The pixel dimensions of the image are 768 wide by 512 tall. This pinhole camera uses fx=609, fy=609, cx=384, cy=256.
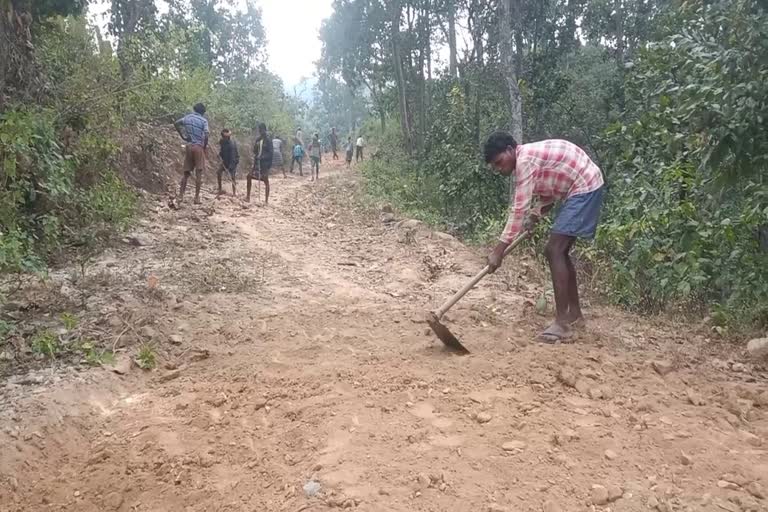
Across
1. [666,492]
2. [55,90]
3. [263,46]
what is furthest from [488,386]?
[263,46]

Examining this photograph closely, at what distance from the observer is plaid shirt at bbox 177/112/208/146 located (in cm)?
824

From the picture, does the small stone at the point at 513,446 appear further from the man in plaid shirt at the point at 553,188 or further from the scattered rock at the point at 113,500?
the scattered rock at the point at 113,500

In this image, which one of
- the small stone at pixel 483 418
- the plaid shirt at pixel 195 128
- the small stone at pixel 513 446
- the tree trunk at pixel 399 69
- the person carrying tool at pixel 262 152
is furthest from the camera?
the tree trunk at pixel 399 69

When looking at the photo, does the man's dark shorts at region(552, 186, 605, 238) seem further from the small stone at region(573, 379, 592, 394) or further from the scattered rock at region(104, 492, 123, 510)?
the scattered rock at region(104, 492, 123, 510)

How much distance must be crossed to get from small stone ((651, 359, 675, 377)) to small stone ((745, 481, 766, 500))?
1.08m

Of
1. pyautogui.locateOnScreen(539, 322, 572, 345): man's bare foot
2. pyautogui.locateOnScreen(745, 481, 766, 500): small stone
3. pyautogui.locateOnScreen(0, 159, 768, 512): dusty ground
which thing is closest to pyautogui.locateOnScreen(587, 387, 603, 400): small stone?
pyautogui.locateOnScreen(0, 159, 768, 512): dusty ground

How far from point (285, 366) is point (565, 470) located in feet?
5.88

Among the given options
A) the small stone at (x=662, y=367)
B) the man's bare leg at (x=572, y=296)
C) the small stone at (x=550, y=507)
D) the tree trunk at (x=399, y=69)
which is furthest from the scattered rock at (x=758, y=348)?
the tree trunk at (x=399, y=69)

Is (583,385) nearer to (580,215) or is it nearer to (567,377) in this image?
(567,377)

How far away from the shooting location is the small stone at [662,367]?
10.6ft

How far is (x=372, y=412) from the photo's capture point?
2861mm

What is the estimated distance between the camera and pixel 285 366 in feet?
11.7

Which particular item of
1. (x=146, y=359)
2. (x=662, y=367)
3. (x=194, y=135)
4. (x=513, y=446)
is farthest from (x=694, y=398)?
(x=194, y=135)

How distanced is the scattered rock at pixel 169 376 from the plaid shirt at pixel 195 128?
5368 mm
